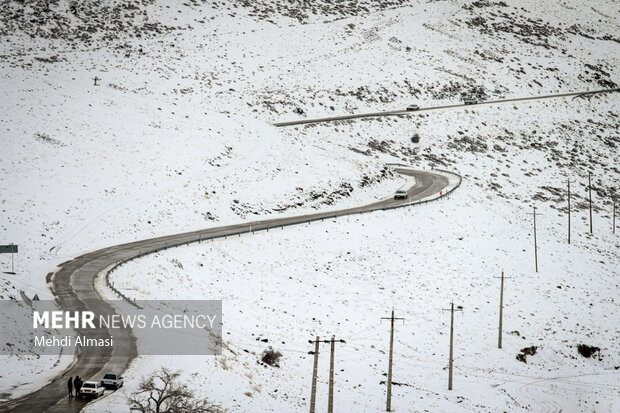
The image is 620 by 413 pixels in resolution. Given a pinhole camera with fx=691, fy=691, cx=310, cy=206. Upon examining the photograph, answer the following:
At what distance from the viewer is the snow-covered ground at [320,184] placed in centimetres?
4031

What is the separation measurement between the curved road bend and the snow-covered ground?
111cm

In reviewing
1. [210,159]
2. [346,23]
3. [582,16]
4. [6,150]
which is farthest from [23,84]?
[582,16]

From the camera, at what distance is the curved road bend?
936 inches

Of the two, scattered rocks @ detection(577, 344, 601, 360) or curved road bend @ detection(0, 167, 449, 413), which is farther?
scattered rocks @ detection(577, 344, 601, 360)

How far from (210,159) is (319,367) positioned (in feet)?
103

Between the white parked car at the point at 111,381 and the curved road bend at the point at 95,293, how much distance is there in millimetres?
1106

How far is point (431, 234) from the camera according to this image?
60.5 metres

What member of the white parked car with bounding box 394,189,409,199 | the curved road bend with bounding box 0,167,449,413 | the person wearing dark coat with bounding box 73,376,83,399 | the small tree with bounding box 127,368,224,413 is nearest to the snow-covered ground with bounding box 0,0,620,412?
the small tree with bounding box 127,368,224,413

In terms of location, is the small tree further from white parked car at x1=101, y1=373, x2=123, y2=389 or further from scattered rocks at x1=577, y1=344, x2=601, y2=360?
scattered rocks at x1=577, y1=344, x2=601, y2=360

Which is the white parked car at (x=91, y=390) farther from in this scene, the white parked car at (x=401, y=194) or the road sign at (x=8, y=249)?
the white parked car at (x=401, y=194)

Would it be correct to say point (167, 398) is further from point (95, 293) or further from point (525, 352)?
point (525, 352)

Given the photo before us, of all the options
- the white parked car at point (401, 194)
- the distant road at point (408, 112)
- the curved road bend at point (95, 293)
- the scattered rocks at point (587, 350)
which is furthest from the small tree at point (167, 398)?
the distant road at point (408, 112)

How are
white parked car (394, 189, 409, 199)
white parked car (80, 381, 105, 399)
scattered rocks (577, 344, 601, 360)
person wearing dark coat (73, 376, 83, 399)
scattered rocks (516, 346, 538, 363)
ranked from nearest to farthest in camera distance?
1. white parked car (80, 381, 105, 399)
2. person wearing dark coat (73, 376, 83, 399)
3. scattered rocks (516, 346, 538, 363)
4. scattered rocks (577, 344, 601, 360)
5. white parked car (394, 189, 409, 199)

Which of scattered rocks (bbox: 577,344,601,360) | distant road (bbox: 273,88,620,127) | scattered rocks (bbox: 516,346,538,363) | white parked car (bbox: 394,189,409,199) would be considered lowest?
scattered rocks (bbox: 577,344,601,360)
